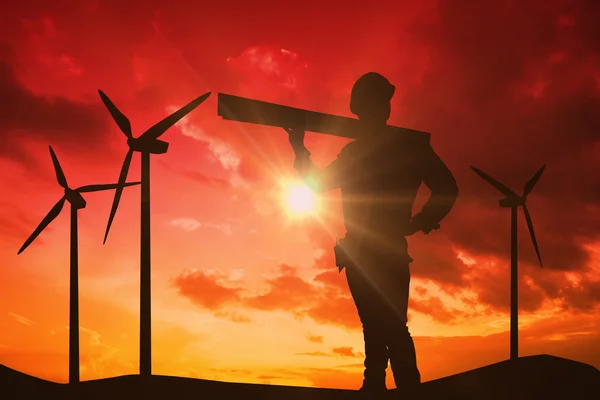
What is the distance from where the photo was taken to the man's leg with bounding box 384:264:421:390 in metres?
9.40

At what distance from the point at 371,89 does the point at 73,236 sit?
14.6 meters

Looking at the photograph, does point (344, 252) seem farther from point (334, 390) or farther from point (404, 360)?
point (334, 390)

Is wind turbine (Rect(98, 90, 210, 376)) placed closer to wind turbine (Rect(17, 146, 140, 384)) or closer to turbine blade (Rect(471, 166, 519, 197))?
wind turbine (Rect(17, 146, 140, 384))

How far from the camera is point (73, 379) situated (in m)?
17.3

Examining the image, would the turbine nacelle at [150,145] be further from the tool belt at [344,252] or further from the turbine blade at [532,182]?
the turbine blade at [532,182]

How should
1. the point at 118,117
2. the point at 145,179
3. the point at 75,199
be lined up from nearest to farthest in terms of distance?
the point at 145,179, the point at 118,117, the point at 75,199

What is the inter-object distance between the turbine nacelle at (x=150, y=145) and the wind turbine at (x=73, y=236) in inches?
81.3

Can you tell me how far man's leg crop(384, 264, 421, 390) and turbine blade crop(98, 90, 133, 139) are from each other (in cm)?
895

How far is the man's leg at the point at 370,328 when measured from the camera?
31.1 ft

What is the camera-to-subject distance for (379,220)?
948 centimetres

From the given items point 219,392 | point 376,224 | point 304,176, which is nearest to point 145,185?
point 219,392

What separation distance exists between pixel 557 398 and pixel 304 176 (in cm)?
942

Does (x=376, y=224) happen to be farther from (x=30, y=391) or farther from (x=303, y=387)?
(x=30, y=391)

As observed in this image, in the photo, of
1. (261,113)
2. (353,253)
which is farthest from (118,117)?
(353,253)
